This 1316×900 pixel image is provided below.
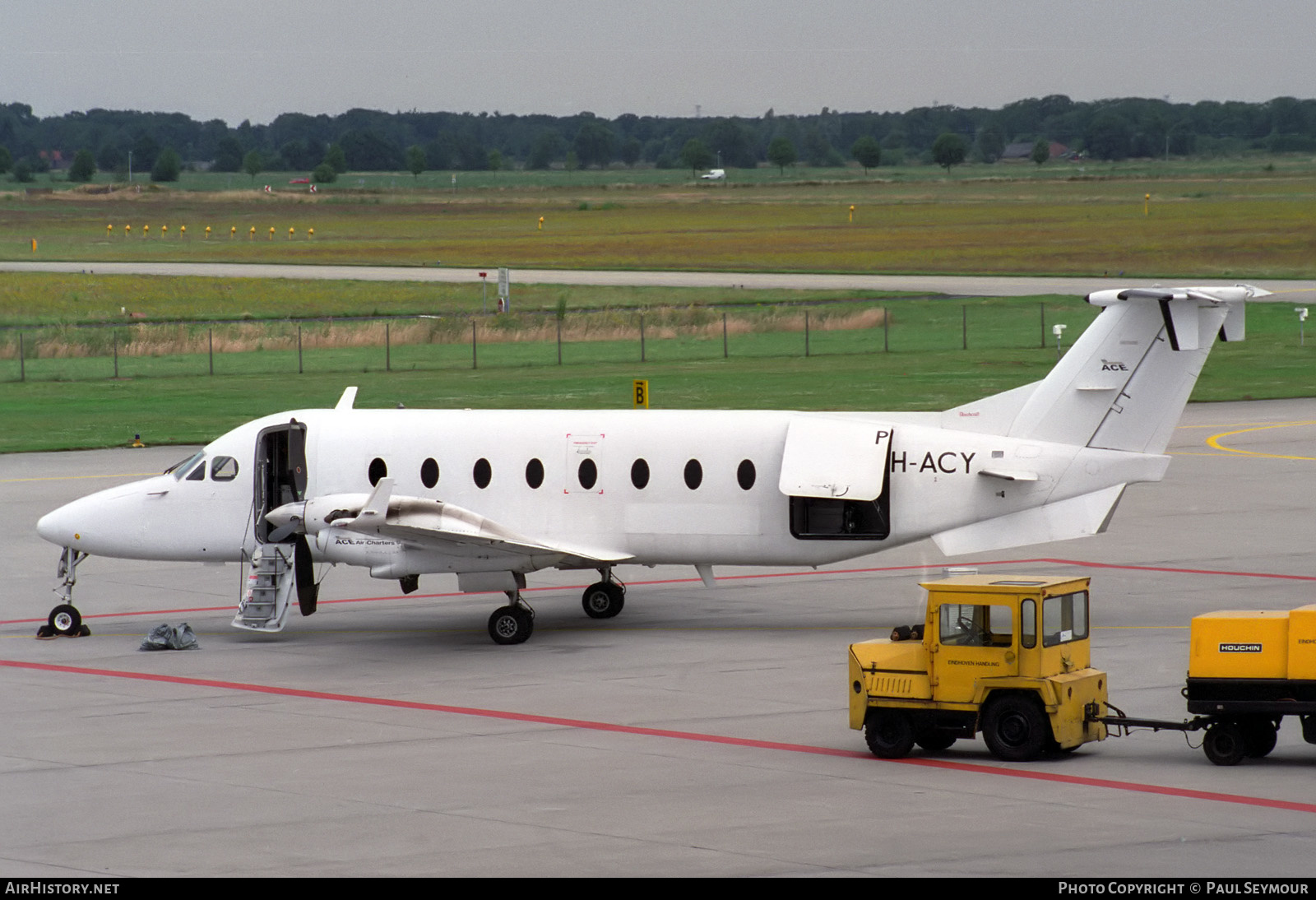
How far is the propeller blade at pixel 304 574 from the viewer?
82.1ft

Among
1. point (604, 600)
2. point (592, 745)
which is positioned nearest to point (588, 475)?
point (604, 600)

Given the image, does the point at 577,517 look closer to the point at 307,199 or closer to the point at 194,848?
the point at 194,848

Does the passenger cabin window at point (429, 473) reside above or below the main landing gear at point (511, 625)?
above

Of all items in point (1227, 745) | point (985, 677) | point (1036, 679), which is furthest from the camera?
point (985, 677)

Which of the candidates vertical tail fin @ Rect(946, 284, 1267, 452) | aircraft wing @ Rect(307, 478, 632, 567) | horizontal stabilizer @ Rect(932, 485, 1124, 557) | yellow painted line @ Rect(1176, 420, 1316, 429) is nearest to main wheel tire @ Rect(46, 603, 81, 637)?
aircraft wing @ Rect(307, 478, 632, 567)

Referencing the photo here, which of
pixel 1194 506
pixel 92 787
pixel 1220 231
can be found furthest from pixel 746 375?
pixel 1220 231

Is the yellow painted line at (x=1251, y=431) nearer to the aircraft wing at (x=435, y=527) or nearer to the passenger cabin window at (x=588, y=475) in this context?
the passenger cabin window at (x=588, y=475)

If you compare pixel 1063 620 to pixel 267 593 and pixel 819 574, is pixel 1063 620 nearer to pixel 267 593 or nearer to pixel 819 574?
pixel 267 593

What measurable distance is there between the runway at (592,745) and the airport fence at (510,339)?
36037 mm

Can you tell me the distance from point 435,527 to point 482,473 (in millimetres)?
2307

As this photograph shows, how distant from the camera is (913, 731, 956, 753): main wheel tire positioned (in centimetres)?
1820

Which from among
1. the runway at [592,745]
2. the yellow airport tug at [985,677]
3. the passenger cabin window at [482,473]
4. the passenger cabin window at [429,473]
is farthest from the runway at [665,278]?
the yellow airport tug at [985,677]

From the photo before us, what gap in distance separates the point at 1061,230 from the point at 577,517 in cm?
11084

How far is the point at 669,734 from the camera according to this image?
765 inches
